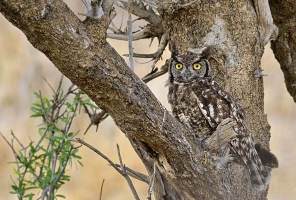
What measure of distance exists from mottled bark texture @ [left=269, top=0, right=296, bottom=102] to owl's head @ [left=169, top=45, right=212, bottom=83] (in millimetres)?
637

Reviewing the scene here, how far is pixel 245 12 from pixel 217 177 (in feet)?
2.94

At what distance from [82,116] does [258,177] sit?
4110mm

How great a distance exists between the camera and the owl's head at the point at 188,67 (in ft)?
7.19

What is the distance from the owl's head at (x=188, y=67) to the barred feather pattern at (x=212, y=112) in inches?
1.4

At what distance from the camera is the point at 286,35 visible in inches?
103

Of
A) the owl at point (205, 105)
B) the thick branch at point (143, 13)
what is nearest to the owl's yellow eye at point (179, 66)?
the owl at point (205, 105)

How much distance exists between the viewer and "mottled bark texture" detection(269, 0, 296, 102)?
2.57m

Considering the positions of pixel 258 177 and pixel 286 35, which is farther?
pixel 286 35

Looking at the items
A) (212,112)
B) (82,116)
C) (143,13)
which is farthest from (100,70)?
(82,116)

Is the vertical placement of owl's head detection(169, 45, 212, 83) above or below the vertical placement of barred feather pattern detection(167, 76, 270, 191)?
above

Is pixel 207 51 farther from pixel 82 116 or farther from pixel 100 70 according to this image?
pixel 82 116

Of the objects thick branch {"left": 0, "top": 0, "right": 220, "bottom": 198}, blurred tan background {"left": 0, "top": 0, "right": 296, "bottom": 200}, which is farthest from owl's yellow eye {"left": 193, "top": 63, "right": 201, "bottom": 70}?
blurred tan background {"left": 0, "top": 0, "right": 296, "bottom": 200}

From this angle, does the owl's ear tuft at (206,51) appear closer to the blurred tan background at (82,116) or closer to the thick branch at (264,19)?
the thick branch at (264,19)

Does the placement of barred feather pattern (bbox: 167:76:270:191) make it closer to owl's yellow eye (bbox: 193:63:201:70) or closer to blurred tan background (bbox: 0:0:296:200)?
owl's yellow eye (bbox: 193:63:201:70)
